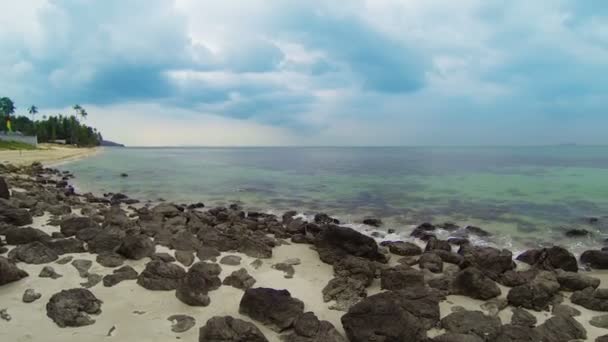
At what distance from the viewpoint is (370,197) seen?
25.7 m

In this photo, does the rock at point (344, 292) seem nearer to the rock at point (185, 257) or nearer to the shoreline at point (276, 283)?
the shoreline at point (276, 283)

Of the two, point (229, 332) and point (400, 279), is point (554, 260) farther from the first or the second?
point (229, 332)

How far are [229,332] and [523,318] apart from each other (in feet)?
17.4

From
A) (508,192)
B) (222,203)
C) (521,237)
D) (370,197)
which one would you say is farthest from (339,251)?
(508,192)

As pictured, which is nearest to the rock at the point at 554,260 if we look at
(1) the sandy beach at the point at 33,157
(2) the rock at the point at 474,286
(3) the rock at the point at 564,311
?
(3) the rock at the point at 564,311

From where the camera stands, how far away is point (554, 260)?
10180mm

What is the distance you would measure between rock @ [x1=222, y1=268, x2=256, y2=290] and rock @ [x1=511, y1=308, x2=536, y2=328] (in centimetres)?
511

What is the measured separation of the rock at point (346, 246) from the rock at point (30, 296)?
20.6 feet

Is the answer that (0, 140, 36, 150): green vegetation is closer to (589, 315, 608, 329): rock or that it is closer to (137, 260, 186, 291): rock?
(137, 260, 186, 291): rock

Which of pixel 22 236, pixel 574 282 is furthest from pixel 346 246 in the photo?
pixel 22 236

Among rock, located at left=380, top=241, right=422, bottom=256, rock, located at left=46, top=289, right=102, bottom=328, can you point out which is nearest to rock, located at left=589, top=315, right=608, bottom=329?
rock, located at left=380, top=241, right=422, bottom=256

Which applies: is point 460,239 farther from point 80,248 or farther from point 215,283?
point 80,248

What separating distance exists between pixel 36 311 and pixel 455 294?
311 inches

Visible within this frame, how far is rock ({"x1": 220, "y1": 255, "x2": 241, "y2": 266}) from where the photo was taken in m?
9.06
